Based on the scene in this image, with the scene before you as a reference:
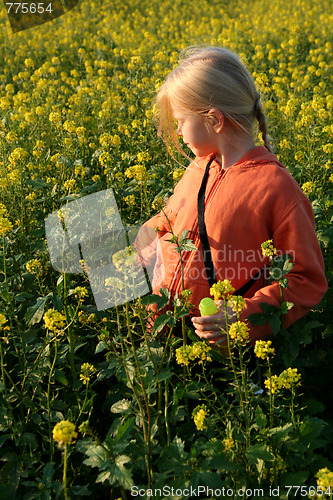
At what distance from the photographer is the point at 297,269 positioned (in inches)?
76.6

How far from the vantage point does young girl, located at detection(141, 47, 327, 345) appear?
1.94 metres

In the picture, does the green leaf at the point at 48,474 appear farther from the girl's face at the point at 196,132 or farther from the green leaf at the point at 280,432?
the girl's face at the point at 196,132

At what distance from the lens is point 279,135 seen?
422cm

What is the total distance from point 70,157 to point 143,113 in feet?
4.46

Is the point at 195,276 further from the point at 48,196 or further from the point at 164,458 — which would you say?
the point at 48,196

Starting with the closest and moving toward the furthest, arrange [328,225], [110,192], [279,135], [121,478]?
1. [121,478]
2. [328,225]
3. [110,192]
4. [279,135]

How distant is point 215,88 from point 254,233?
22.9 inches

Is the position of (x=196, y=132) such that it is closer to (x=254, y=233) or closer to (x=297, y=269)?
(x=254, y=233)

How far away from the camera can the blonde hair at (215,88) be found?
79.2 inches

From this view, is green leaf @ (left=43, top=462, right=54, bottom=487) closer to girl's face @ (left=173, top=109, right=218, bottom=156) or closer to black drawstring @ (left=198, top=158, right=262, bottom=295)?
black drawstring @ (left=198, top=158, right=262, bottom=295)

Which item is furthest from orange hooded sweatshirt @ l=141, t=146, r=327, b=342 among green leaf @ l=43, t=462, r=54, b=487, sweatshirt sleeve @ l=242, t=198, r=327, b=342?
green leaf @ l=43, t=462, r=54, b=487

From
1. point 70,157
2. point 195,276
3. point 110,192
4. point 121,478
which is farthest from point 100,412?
point 70,157

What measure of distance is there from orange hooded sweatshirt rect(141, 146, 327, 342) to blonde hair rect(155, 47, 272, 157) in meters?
0.17

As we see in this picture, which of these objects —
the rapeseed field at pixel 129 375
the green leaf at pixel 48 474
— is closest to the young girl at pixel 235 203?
the rapeseed field at pixel 129 375
